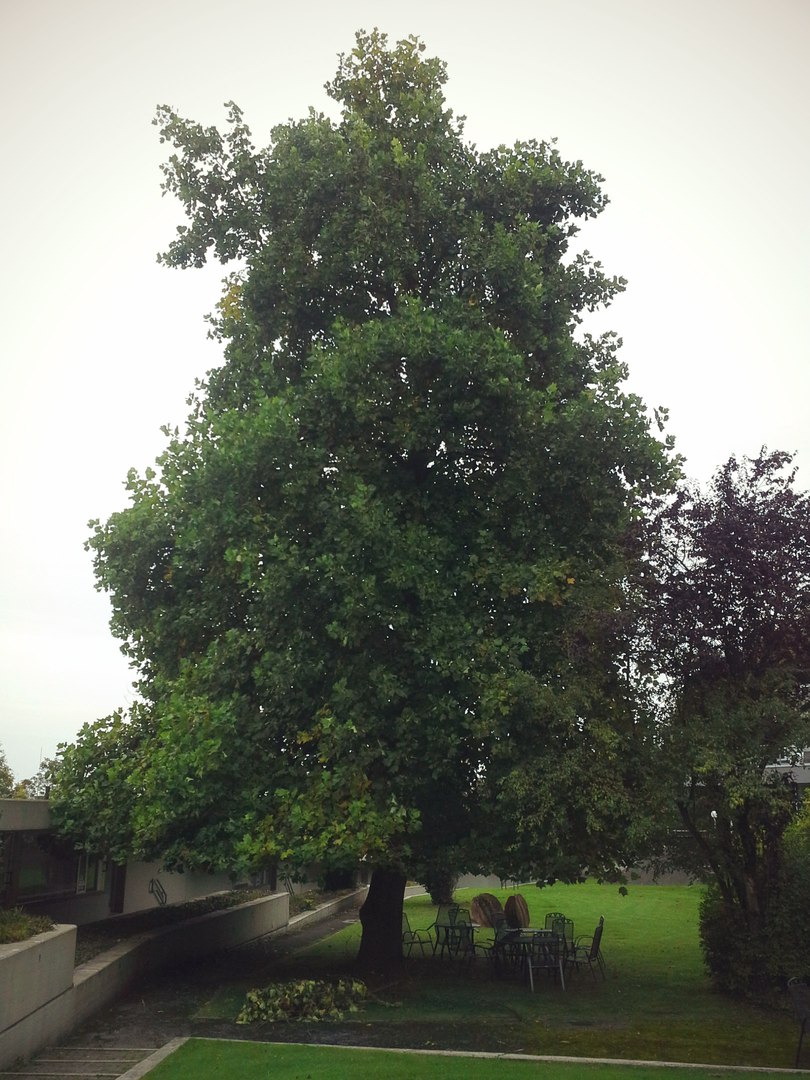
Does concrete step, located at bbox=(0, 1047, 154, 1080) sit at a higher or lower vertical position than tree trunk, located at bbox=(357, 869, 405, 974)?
lower

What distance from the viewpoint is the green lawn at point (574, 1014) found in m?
13.1

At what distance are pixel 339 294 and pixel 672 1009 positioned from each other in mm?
14345

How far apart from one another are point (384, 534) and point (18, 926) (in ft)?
26.1

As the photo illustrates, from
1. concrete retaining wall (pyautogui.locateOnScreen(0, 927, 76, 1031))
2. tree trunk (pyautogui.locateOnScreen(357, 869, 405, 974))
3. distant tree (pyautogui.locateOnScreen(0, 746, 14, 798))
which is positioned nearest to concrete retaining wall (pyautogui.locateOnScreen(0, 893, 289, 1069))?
concrete retaining wall (pyautogui.locateOnScreen(0, 927, 76, 1031))

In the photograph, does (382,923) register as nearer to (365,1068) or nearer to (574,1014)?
(574,1014)

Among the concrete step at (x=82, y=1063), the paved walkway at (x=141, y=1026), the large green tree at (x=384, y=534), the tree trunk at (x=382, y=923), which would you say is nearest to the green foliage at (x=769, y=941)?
the large green tree at (x=384, y=534)

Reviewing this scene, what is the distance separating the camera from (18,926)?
12820 millimetres

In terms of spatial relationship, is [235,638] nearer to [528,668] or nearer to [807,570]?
[528,668]

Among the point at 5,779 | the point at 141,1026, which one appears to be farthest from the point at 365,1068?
the point at 5,779

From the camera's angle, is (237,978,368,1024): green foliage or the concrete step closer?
the concrete step

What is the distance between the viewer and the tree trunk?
1869 centimetres

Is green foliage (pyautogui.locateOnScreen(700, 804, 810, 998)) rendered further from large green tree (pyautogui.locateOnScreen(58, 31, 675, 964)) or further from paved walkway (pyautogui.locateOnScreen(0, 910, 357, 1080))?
paved walkway (pyautogui.locateOnScreen(0, 910, 357, 1080))

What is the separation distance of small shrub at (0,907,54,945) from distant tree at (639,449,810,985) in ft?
30.1

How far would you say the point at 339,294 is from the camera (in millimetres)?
20078
